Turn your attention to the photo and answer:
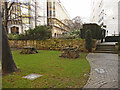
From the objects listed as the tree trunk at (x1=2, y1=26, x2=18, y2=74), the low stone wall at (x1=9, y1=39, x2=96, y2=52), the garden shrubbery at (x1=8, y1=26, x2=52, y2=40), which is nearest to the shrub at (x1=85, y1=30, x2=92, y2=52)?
the low stone wall at (x1=9, y1=39, x2=96, y2=52)

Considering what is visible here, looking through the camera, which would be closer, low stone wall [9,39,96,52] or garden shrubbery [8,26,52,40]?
low stone wall [9,39,96,52]

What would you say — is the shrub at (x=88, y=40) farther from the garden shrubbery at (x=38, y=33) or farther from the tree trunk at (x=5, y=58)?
the tree trunk at (x=5, y=58)

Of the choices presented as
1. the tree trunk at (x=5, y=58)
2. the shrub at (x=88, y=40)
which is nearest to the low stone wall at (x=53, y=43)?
the shrub at (x=88, y=40)

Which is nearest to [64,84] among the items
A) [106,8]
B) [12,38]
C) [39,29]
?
[39,29]

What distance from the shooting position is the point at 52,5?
4372 centimetres

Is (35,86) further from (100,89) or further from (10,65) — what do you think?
(100,89)

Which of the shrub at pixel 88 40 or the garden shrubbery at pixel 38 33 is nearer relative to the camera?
the shrub at pixel 88 40

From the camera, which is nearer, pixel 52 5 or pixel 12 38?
pixel 12 38

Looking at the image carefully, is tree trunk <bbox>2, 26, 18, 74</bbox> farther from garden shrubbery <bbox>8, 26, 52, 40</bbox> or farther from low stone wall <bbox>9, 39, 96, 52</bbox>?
garden shrubbery <bbox>8, 26, 52, 40</bbox>

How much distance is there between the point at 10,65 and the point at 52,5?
4331 cm

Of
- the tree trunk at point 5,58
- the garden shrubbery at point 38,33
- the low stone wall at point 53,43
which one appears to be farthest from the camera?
the garden shrubbery at point 38,33

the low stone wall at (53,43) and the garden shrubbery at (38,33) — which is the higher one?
the garden shrubbery at (38,33)

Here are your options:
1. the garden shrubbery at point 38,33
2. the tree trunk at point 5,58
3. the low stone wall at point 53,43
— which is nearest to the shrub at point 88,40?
the low stone wall at point 53,43

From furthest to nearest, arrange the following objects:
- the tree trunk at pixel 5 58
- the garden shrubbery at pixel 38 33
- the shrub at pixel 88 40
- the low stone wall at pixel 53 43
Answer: the garden shrubbery at pixel 38 33 < the low stone wall at pixel 53 43 < the shrub at pixel 88 40 < the tree trunk at pixel 5 58
